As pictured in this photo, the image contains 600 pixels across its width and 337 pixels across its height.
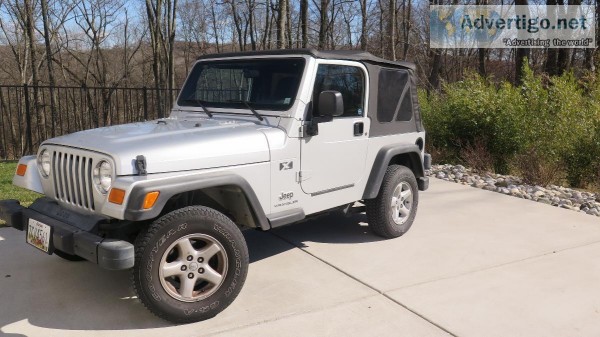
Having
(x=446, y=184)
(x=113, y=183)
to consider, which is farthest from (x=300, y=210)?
(x=446, y=184)

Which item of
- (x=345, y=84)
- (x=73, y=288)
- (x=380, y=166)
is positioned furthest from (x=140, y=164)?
(x=380, y=166)

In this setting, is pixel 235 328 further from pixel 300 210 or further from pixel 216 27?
pixel 216 27

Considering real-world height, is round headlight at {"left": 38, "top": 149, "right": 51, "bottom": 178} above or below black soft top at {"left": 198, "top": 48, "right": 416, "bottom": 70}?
below

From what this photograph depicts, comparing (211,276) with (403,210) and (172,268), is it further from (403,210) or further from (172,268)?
(403,210)

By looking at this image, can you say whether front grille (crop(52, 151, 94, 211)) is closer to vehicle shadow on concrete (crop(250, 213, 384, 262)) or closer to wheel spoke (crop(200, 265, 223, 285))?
wheel spoke (crop(200, 265, 223, 285))

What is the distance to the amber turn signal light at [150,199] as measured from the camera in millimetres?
2924

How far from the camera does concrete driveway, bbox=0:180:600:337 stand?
323 cm

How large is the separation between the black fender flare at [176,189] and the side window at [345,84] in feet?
3.17

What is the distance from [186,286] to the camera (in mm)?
3234

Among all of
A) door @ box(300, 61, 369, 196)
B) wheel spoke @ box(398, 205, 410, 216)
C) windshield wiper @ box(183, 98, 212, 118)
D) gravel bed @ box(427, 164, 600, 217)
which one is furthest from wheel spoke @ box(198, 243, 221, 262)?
gravel bed @ box(427, 164, 600, 217)

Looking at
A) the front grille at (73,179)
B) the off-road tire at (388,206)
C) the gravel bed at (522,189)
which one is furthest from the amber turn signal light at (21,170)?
the gravel bed at (522,189)

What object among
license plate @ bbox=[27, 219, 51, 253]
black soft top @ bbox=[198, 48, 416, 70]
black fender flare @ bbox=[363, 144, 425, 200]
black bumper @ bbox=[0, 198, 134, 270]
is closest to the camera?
black bumper @ bbox=[0, 198, 134, 270]

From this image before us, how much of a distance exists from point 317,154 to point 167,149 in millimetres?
1360

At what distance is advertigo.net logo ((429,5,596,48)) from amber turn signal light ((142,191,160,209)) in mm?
14288
